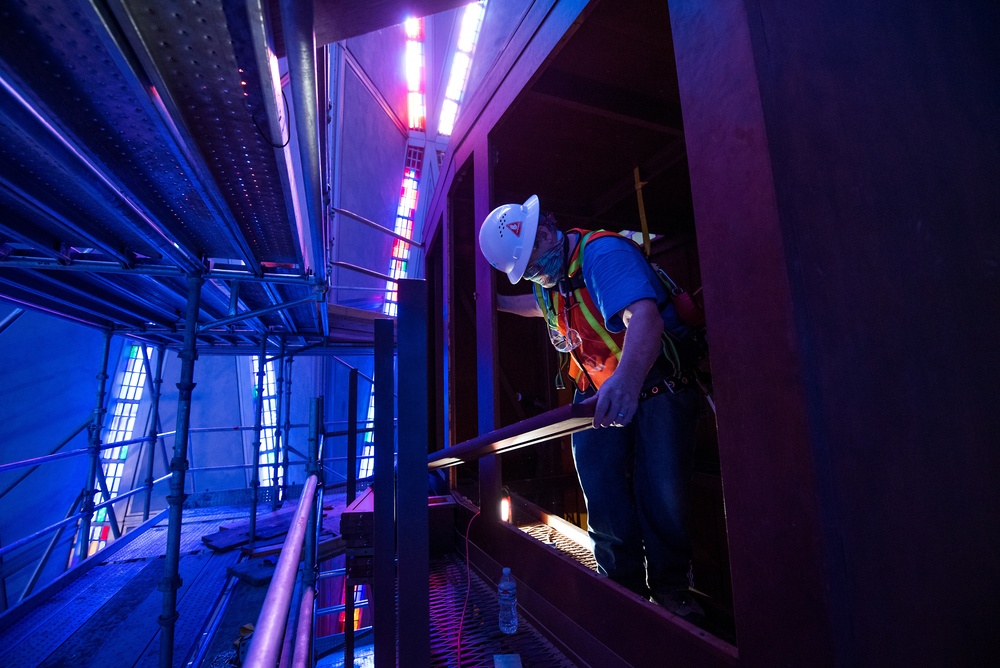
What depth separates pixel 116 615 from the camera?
18.6 ft

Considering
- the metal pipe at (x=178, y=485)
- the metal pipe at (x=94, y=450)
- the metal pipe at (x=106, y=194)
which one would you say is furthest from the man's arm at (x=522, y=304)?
the metal pipe at (x=94, y=450)

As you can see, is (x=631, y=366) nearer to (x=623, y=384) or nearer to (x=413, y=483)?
(x=623, y=384)

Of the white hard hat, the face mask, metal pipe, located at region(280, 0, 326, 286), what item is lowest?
the face mask

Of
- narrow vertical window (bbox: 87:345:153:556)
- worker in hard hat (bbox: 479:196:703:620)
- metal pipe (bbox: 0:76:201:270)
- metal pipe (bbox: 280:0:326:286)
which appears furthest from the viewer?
narrow vertical window (bbox: 87:345:153:556)

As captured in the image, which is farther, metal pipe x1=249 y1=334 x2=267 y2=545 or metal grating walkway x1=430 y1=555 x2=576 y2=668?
metal pipe x1=249 y1=334 x2=267 y2=545

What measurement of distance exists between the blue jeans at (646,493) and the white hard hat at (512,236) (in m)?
1.03

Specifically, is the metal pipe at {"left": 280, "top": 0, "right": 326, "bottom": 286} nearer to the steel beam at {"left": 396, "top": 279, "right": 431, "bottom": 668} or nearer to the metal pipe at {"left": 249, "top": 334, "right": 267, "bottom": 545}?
the steel beam at {"left": 396, "top": 279, "right": 431, "bottom": 668}

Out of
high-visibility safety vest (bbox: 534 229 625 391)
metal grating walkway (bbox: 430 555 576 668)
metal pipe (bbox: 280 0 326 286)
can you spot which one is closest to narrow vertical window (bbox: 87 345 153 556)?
metal pipe (bbox: 280 0 326 286)

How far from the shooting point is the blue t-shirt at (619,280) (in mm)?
1848

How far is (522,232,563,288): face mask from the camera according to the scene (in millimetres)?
2473

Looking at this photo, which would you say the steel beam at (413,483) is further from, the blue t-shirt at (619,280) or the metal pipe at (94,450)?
the metal pipe at (94,450)

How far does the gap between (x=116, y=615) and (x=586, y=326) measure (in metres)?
7.45

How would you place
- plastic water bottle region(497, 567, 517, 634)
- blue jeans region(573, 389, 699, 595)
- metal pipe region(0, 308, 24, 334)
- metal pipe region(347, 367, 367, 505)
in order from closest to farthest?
blue jeans region(573, 389, 699, 595), plastic water bottle region(497, 567, 517, 634), metal pipe region(347, 367, 367, 505), metal pipe region(0, 308, 24, 334)

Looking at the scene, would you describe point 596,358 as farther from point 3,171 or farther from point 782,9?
point 3,171
